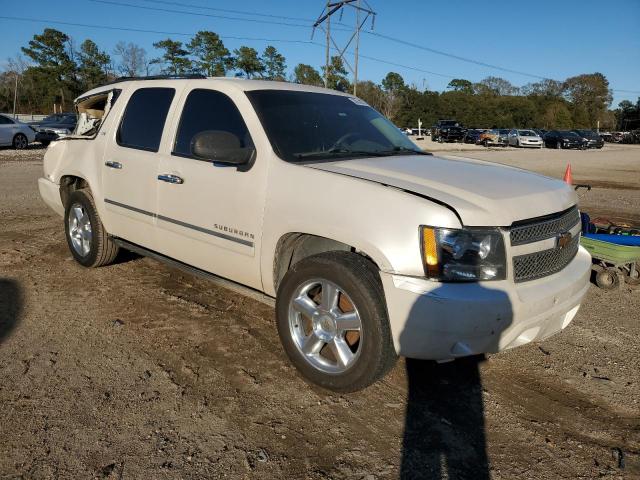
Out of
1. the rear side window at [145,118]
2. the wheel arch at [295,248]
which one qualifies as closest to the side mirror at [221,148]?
the wheel arch at [295,248]

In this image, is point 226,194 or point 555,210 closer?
point 555,210

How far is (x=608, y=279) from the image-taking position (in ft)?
17.3

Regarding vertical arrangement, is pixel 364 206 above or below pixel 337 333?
above

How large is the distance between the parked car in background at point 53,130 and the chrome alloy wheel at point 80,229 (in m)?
19.4

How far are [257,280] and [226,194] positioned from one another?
2.07 feet

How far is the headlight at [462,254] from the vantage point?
8.86 feet

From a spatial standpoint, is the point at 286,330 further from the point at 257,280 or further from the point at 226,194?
the point at 226,194

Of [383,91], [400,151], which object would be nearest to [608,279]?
[400,151]

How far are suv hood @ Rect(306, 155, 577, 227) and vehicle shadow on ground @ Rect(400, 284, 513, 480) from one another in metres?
0.42

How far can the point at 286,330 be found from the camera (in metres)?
3.33

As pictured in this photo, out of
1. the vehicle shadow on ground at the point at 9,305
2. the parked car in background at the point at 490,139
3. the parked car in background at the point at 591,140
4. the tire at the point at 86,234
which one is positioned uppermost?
the parked car in background at the point at 591,140

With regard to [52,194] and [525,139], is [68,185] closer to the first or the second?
[52,194]

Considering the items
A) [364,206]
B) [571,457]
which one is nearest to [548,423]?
[571,457]

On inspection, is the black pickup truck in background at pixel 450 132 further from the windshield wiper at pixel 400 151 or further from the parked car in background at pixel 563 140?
the windshield wiper at pixel 400 151
